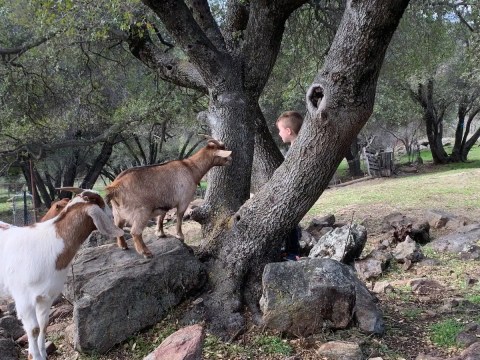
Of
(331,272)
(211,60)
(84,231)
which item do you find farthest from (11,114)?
(331,272)

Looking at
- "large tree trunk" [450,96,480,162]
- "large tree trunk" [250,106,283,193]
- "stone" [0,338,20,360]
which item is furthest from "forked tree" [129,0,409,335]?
"large tree trunk" [450,96,480,162]

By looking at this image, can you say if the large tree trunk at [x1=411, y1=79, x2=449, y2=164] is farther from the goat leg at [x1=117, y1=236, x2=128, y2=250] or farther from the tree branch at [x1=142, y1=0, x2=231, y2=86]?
the goat leg at [x1=117, y1=236, x2=128, y2=250]

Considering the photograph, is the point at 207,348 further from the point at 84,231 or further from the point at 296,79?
the point at 296,79

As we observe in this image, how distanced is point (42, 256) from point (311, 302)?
226 centimetres

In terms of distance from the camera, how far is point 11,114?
43.8 ft

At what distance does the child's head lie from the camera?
5.86 m

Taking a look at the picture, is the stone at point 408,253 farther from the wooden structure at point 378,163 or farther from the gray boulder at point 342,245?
the wooden structure at point 378,163

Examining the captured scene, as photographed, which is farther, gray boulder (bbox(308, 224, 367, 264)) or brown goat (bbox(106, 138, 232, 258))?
gray boulder (bbox(308, 224, 367, 264))

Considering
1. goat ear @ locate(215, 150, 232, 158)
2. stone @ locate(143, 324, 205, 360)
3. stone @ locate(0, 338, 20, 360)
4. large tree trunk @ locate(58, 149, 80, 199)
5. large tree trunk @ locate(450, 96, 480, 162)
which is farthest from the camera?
large tree trunk @ locate(450, 96, 480, 162)

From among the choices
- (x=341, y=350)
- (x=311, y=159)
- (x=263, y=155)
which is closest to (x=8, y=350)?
(x=341, y=350)

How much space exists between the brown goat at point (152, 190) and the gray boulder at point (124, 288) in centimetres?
19

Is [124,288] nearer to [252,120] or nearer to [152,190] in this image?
[152,190]

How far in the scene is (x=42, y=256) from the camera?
399cm

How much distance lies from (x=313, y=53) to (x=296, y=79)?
1.29m
